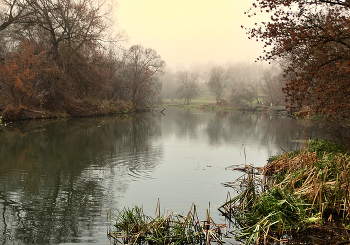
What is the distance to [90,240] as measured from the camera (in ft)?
20.3

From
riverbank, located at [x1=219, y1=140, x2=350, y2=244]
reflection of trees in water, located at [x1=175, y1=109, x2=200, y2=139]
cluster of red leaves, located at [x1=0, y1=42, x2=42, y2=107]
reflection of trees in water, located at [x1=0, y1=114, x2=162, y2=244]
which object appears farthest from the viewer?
cluster of red leaves, located at [x1=0, y1=42, x2=42, y2=107]

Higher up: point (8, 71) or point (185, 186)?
point (8, 71)

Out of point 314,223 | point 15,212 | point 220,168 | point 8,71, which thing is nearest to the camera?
point 314,223

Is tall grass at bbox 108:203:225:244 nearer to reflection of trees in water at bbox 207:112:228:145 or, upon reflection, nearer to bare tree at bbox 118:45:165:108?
reflection of trees in water at bbox 207:112:228:145

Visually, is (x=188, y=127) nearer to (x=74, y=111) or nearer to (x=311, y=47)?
(x=74, y=111)

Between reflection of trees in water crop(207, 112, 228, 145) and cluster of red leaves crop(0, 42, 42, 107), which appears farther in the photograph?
cluster of red leaves crop(0, 42, 42, 107)

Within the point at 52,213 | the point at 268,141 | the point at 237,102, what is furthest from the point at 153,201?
the point at 237,102

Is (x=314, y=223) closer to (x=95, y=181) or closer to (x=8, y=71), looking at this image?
(x=95, y=181)

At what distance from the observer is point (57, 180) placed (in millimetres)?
10656

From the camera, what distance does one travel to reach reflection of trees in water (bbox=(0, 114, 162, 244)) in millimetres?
6820

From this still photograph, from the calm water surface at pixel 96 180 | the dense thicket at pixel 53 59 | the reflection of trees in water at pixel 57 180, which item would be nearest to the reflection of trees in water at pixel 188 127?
the calm water surface at pixel 96 180

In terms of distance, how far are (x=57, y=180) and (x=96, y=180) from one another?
126cm

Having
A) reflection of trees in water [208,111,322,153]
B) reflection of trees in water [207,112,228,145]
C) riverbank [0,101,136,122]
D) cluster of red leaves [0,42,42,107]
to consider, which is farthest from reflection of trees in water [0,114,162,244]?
cluster of red leaves [0,42,42,107]

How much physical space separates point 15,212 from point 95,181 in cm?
321
